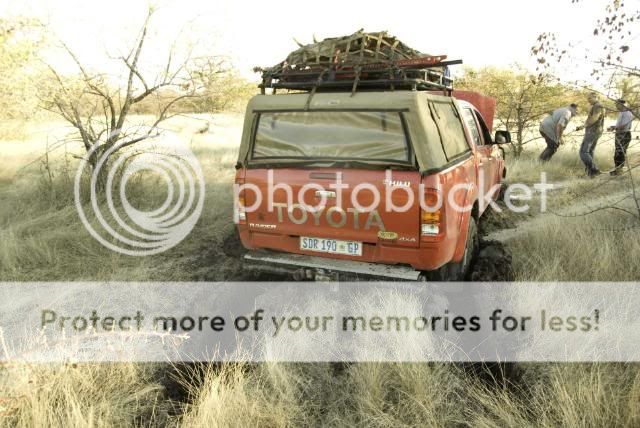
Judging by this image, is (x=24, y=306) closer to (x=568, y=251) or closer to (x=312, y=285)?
(x=312, y=285)

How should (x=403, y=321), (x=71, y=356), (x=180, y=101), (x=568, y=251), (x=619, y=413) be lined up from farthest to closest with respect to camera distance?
(x=180, y=101), (x=568, y=251), (x=403, y=321), (x=71, y=356), (x=619, y=413)

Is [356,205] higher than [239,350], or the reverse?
[356,205]

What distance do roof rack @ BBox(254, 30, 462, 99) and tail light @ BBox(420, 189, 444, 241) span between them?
105 cm

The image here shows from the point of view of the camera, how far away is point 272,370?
305 centimetres

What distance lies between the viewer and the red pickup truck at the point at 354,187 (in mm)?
3586

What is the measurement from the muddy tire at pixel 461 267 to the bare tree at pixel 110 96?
5.54 meters

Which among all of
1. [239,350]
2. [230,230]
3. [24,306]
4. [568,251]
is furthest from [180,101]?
[568,251]

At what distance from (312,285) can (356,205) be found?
126 cm

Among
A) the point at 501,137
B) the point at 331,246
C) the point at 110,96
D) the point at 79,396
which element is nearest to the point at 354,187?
the point at 331,246

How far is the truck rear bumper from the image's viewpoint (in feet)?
12.2

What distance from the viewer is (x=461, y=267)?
445cm

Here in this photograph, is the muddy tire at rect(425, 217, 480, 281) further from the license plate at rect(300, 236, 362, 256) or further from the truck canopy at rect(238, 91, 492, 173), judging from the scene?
the truck canopy at rect(238, 91, 492, 173)

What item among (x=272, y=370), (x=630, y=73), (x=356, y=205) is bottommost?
(x=272, y=370)

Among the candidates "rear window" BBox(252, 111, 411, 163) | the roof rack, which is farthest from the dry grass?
the roof rack
